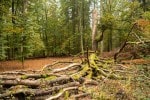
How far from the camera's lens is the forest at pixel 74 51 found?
8.19 metres

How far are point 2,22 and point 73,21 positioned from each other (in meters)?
16.8

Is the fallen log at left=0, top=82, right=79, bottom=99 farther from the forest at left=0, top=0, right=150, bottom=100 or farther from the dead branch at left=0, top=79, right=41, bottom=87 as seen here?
the dead branch at left=0, top=79, right=41, bottom=87

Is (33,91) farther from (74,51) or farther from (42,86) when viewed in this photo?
(74,51)

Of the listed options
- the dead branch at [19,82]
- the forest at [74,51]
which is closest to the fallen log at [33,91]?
the forest at [74,51]

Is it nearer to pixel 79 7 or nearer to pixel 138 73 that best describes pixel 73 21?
pixel 79 7

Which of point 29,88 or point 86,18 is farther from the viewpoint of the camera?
point 86,18

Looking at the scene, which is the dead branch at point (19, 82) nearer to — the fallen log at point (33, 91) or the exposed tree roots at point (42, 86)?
the exposed tree roots at point (42, 86)

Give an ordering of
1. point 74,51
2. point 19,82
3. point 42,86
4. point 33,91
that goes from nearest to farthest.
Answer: point 33,91 < point 19,82 < point 42,86 < point 74,51

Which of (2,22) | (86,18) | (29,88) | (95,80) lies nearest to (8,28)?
(2,22)

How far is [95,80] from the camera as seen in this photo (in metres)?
10.5

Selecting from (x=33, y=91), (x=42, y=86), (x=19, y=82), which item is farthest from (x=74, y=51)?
(x=33, y=91)

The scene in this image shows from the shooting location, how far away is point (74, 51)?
3409cm

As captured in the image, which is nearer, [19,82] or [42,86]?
[19,82]

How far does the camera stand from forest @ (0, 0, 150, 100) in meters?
8.19
